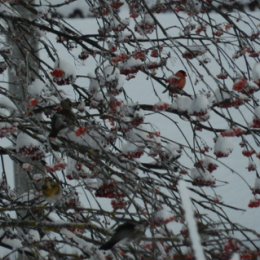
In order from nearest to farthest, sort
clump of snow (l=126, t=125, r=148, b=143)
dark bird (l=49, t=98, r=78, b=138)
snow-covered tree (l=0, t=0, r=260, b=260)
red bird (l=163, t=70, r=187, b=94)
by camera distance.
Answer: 1. snow-covered tree (l=0, t=0, r=260, b=260)
2. dark bird (l=49, t=98, r=78, b=138)
3. clump of snow (l=126, t=125, r=148, b=143)
4. red bird (l=163, t=70, r=187, b=94)

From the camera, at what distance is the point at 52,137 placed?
2.44m

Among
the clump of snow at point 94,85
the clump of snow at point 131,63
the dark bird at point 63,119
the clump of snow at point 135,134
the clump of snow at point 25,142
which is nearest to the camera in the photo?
the dark bird at point 63,119

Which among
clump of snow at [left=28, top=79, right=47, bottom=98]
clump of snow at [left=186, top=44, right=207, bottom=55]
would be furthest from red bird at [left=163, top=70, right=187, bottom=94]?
clump of snow at [left=28, top=79, right=47, bottom=98]

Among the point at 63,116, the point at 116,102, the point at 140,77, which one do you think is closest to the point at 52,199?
the point at 63,116

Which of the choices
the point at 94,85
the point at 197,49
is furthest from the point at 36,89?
the point at 197,49

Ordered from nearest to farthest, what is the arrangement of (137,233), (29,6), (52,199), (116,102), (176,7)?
1. (137,233)
2. (52,199)
3. (116,102)
4. (29,6)
5. (176,7)

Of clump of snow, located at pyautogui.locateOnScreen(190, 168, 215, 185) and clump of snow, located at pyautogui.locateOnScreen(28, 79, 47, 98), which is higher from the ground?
clump of snow, located at pyautogui.locateOnScreen(28, 79, 47, 98)

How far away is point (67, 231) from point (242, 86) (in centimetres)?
108

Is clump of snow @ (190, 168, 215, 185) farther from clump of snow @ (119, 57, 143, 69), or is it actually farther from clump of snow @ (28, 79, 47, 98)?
clump of snow @ (28, 79, 47, 98)

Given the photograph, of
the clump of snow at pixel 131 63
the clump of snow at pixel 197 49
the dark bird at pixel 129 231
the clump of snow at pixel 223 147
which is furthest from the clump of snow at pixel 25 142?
the clump of snow at pixel 197 49

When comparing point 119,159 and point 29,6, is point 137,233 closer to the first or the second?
point 119,159

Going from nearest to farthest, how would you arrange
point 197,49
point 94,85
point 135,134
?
point 135,134, point 94,85, point 197,49

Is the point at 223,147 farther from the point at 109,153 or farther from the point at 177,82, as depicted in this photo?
the point at 109,153

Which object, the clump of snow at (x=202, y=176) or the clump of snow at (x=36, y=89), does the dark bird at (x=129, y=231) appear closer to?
the clump of snow at (x=36, y=89)
